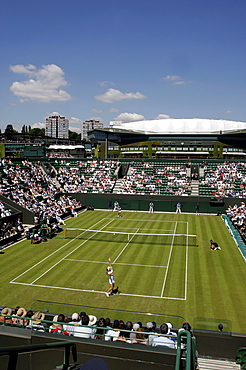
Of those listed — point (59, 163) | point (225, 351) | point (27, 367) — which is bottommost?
point (225, 351)

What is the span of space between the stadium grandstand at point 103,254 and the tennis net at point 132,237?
1.06 feet

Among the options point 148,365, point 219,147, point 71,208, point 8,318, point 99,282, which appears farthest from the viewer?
point 219,147

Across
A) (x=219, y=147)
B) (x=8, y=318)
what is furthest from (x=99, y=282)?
(x=219, y=147)

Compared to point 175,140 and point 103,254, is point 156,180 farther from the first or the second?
point 175,140

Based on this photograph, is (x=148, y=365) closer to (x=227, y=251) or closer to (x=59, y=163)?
(x=227, y=251)

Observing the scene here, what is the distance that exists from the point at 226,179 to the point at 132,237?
20.8m

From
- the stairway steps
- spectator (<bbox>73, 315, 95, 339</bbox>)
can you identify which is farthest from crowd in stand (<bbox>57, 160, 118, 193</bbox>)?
spectator (<bbox>73, 315, 95, 339</bbox>)

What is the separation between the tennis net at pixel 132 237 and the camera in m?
24.8

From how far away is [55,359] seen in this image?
609 cm

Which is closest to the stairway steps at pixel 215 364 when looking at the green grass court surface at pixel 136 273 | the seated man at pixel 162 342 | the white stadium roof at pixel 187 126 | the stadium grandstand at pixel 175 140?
the green grass court surface at pixel 136 273

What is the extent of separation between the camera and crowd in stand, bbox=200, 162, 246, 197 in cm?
3956

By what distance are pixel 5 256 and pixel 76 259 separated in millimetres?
4663

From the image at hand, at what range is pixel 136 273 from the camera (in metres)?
18.2

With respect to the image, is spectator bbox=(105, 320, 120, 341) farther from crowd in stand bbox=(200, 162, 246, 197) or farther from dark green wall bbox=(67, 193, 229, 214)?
crowd in stand bbox=(200, 162, 246, 197)
